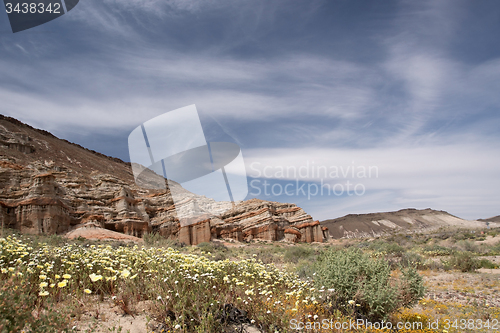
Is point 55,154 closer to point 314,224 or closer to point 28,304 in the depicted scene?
point 314,224

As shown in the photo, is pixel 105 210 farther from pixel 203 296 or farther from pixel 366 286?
pixel 366 286

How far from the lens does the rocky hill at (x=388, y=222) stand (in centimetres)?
8371

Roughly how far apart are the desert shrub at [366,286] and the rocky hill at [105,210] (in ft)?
72.0

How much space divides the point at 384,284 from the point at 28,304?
483 cm

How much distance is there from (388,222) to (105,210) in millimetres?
85749

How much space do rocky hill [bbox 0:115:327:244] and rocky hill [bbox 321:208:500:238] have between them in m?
29.7

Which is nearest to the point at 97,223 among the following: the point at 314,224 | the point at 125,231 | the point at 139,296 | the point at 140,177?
the point at 125,231

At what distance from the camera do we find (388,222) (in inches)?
3617

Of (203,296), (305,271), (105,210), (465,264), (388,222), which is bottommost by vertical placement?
(388,222)

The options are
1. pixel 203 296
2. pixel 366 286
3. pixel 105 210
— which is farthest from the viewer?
pixel 105 210

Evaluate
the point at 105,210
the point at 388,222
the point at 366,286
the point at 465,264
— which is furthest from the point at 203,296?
the point at 388,222

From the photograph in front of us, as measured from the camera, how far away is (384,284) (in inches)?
182

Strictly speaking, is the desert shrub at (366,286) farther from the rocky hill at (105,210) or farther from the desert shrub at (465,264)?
the rocky hill at (105,210)

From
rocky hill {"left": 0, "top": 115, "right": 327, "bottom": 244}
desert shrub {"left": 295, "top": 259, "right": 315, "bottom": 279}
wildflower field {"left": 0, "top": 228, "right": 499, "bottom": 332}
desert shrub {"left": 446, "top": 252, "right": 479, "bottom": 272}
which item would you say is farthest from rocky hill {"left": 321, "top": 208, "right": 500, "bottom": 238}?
wildflower field {"left": 0, "top": 228, "right": 499, "bottom": 332}
